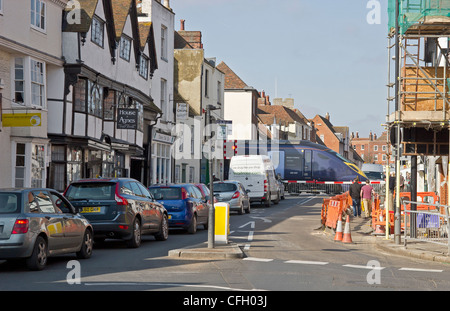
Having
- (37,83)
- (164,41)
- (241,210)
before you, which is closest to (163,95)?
(164,41)

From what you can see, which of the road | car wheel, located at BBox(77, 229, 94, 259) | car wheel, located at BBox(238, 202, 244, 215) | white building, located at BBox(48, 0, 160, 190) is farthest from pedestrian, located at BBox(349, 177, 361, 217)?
car wheel, located at BBox(77, 229, 94, 259)

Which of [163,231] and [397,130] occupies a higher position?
[397,130]

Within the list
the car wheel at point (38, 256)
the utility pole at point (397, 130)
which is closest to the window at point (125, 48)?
the utility pole at point (397, 130)

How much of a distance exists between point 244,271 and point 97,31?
66.4ft

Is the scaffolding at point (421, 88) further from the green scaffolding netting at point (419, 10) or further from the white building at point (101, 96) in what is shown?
the white building at point (101, 96)

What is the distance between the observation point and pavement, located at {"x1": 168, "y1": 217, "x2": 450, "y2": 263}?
49.5ft

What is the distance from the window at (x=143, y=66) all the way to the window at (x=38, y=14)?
12373 millimetres

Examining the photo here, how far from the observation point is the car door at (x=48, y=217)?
13.1 meters

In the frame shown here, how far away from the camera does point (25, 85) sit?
24172 millimetres

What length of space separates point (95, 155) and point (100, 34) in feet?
17.5

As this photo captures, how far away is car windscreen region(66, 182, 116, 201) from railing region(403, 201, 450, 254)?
7434mm

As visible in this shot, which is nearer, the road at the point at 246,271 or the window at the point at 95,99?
the road at the point at 246,271

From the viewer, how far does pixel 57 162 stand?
27.0m

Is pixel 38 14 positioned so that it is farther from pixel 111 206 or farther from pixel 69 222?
pixel 69 222
